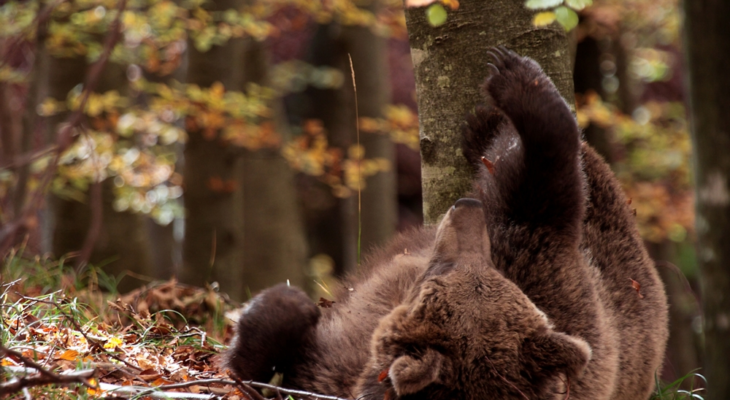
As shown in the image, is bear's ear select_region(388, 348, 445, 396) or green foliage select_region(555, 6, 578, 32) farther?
green foliage select_region(555, 6, 578, 32)

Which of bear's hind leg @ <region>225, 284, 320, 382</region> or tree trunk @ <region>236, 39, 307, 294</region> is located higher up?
bear's hind leg @ <region>225, 284, 320, 382</region>

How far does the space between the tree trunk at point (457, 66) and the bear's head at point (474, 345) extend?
3.49ft

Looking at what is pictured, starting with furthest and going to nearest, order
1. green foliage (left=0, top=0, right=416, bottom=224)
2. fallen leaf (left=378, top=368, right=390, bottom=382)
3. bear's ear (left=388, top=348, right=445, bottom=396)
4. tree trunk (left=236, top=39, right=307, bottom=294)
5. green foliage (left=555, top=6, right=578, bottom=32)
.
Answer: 1. tree trunk (left=236, top=39, right=307, bottom=294)
2. green foliage (left=0, top=0, right=416, bottom=224)
3. green foliage (left=555, top=6, right=578, bottom=32)
4. fallen leaf (left=378, top=368, right=390, bottom=382)
5. bear's ear (left=388, top=348, right=445, bottom=396)

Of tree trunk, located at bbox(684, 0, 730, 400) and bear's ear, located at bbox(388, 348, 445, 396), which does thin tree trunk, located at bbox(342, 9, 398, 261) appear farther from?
bear's ear, located at bbox(388, 348, 445, 396)

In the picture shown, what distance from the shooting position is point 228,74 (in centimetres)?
939

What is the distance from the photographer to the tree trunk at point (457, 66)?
3721 mm

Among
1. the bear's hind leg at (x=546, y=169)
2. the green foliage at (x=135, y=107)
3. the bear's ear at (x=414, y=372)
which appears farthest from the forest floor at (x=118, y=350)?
the green foliage at (x=135, y=107)

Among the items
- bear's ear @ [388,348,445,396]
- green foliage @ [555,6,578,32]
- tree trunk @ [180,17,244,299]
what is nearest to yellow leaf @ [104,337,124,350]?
bear's ear @ [388,348,445,396]

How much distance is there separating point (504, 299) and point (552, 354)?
284 millimetres

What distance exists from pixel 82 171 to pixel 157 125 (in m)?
1.57

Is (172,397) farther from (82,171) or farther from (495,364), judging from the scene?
(82,171)

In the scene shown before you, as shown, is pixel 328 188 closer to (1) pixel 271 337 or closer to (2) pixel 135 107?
(2) pixel 135 107

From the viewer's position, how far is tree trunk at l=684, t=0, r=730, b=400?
14.3ft

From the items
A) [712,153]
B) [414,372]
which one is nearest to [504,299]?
[414,372]
